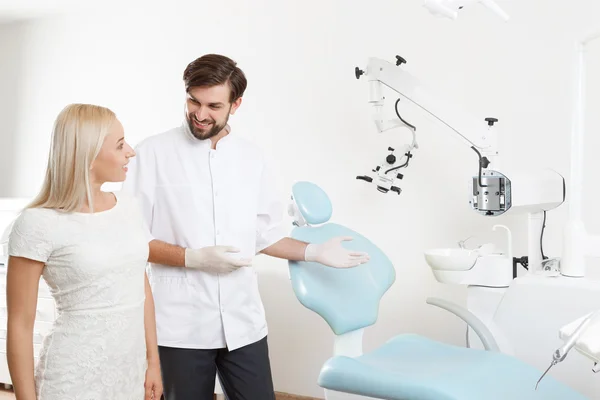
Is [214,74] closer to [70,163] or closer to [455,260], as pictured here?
[70,163]

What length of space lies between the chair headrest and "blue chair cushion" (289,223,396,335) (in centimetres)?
5

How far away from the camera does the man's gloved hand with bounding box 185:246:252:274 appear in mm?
1729

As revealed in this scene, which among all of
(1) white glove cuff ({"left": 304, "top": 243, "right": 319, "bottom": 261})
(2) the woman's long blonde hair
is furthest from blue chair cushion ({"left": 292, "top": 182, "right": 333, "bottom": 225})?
(2) the woman's long blonde hair

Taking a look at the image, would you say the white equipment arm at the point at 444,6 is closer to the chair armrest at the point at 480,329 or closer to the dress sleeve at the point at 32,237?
the chair armrest at the point at 480,329

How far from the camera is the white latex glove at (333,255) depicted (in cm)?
199

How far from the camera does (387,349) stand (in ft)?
7.02

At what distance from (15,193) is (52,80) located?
0.77 m

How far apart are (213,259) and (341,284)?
55cm

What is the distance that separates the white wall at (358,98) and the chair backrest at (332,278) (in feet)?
2.49

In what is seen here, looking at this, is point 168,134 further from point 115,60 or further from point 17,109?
point 17,109

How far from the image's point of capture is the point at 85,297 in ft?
4.67

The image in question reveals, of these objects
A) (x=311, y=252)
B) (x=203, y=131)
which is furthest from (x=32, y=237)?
(x=311, y=252)

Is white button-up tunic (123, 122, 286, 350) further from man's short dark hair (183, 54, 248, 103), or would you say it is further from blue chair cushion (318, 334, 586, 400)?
blue chair cushion (318, 334, 586, 400)

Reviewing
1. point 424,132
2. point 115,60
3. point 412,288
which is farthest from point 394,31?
point 115,60
